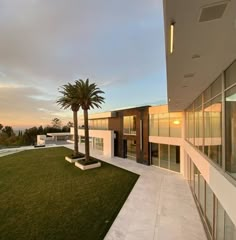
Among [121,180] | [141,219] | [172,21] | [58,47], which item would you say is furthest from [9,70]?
[172,21]

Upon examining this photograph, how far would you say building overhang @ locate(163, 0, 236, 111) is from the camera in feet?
7.38

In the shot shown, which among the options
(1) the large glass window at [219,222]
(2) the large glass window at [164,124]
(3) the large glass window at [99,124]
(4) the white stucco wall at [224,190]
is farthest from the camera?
(3) the large glass window at [99,124]

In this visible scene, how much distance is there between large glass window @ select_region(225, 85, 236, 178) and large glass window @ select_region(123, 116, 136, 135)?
16.1 metres

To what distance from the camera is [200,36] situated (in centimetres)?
302

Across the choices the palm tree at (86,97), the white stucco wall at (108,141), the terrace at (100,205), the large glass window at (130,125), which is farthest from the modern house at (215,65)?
the white stucco wall at (108,141)

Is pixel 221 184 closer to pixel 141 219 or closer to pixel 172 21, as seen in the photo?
pixel 172 21

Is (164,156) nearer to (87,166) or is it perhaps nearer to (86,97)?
(87,166)

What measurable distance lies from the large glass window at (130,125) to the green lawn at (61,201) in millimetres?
5373

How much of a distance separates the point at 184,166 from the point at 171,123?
3772 mm

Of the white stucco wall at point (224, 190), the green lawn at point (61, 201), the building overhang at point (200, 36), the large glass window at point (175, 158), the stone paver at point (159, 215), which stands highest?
the building overhang at point (200, 36)

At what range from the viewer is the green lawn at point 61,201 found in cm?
742

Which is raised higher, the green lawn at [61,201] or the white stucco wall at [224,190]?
the white stucco wall at [224,190]

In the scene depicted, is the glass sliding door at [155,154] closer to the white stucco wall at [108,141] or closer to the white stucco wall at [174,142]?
the white stucco wall at [174,142]

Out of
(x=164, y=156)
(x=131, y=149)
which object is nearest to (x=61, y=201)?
(x=164, y=156)
